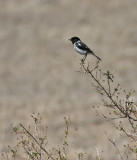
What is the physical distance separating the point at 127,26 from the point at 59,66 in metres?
8.79

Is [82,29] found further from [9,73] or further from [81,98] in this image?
[81,98]

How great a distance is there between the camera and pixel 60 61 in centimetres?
4531

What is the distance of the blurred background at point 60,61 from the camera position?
33.2 m

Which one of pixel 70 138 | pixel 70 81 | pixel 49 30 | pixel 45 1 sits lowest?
pixel 70 138

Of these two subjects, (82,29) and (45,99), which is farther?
(82,29)

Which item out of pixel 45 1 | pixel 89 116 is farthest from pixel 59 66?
pixel 45 1

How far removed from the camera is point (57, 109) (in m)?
35.3

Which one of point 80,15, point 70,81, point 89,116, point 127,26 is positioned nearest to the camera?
point 89,116

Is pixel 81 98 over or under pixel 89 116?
over

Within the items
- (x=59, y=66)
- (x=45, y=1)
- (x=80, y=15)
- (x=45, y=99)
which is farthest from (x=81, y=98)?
(x=45, y=1)

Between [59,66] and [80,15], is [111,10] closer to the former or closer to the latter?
[80,15]

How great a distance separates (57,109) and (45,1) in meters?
23.4

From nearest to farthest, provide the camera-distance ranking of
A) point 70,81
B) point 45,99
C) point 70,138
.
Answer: point 70,138
point 45,99
point 70,81

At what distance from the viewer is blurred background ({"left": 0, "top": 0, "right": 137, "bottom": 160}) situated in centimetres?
3316
